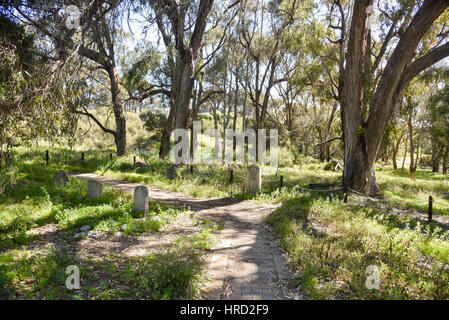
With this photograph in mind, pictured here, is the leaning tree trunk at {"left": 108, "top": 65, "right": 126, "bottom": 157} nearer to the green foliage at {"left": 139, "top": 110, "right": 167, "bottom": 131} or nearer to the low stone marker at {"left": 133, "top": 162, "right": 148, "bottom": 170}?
the low stone marker at {"left": 133, "top": 162, "right": 148, "bottom": 170}

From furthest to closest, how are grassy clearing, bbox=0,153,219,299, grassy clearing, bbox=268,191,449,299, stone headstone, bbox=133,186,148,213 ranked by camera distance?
stone headstone, bbox=133,186,148,213 < grassy clearing, bbox=268,191,449,299 < grassy clearing, bbox=0,153,219,299

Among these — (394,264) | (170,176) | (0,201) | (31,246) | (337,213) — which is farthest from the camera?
(170,176)

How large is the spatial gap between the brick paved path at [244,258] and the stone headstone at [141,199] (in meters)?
1.77

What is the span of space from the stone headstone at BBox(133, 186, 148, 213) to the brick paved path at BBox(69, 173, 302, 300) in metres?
1.77

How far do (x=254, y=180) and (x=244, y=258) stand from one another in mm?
6190

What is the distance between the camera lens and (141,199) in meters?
7.97

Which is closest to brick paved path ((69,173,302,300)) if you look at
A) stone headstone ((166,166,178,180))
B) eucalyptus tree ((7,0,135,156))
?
stone headstone ((166,166,178,180))

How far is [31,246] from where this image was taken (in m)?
5.67

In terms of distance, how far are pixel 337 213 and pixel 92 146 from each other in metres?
25.1

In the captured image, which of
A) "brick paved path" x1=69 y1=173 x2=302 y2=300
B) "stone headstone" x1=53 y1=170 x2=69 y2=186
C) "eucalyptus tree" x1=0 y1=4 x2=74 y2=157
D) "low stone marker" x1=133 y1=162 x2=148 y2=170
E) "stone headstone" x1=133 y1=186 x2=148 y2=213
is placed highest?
"eucalyptus tree" x1=0 y1=4 x2=74 y2=157

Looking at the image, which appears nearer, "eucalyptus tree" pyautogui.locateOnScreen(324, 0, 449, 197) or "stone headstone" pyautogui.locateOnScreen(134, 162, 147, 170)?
"eucalyptus tree" pyautogui.locateOnScreen(324, 0, 449, 197)

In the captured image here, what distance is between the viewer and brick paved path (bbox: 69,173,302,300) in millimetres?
4461
